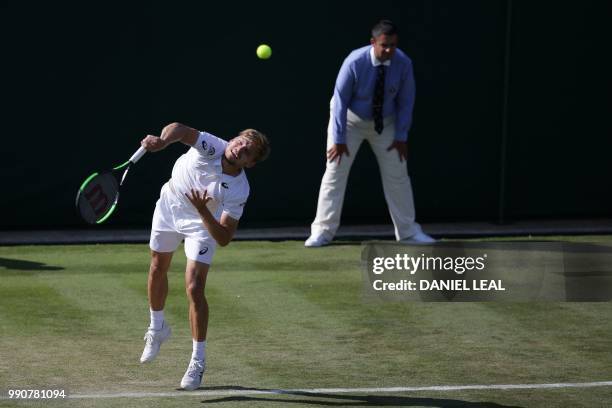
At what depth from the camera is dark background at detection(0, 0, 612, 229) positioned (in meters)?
13.2

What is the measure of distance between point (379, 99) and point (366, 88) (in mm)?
166

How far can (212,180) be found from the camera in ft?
26.8

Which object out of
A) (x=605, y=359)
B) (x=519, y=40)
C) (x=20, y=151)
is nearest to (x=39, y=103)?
(x=20, y=151)

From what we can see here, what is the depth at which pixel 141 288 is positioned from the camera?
10.8 meters

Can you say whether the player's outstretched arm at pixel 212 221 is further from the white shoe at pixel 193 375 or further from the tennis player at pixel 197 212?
the white shoe at pixel 193 375

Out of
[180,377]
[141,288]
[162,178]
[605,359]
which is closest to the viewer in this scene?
[180,377]

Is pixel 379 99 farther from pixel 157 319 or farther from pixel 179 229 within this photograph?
pixel 157 319

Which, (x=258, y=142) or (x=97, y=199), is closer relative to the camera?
(x=258, y=142)

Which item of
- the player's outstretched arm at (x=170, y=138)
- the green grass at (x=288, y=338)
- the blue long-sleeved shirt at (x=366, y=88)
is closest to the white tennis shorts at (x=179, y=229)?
the player's outstretched arm at (x=170, y=138)

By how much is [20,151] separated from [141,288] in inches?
117

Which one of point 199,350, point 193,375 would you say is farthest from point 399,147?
point 193,375

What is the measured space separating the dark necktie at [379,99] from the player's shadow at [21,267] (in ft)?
10.1

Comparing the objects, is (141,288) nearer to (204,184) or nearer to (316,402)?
(204,184)

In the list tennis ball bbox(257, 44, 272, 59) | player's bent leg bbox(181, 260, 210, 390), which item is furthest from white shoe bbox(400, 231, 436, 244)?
player's bent leg bbox(181, 260, 210, 390)
